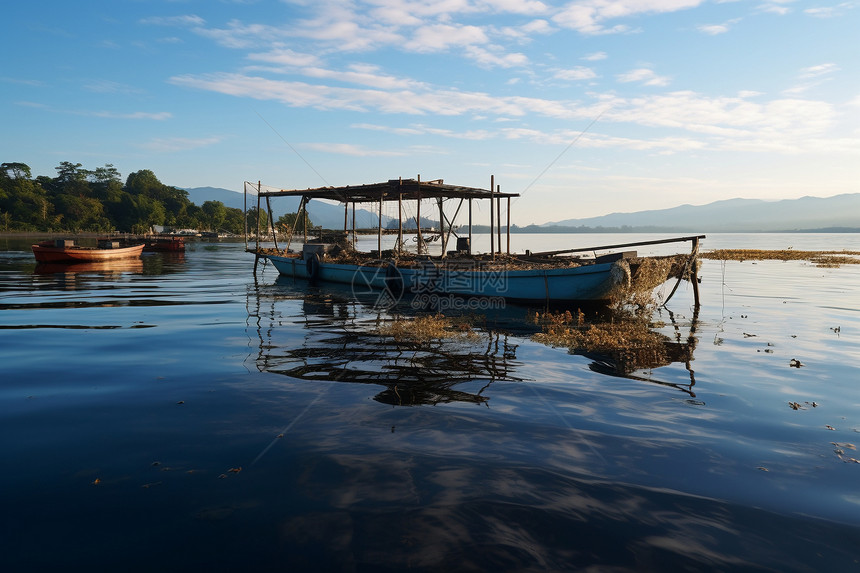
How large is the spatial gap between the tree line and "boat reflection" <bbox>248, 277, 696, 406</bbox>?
123 metres

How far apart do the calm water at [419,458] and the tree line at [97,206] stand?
128m

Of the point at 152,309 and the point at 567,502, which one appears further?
the point at 152,309

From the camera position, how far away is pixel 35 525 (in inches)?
165

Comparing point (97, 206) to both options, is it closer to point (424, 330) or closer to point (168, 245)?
point (168, 245)

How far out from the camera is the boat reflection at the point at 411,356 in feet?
28.2

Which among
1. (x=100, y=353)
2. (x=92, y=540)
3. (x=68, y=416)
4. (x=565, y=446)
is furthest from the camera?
(x=100, y=353)

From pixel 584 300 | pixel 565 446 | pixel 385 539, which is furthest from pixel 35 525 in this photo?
pixel 584 300

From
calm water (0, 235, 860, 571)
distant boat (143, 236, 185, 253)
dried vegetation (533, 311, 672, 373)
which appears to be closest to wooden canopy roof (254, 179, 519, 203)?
dried vegetation (533, 311, 672, 373)

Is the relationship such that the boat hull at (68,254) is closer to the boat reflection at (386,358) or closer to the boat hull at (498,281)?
the boat hull at (498,281)

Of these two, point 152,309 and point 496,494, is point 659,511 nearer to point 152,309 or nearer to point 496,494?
point 496,494

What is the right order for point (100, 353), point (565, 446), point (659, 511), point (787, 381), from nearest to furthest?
point (659, 511)
point (565, 446)
point (787, 381)
point (100, 353)

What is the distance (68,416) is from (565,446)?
6946 mm

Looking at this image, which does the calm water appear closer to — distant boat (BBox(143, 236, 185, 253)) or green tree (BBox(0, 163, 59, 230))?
distant boat (BBox(143, 236, 185, 253))

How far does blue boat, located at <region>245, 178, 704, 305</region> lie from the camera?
655 inches
